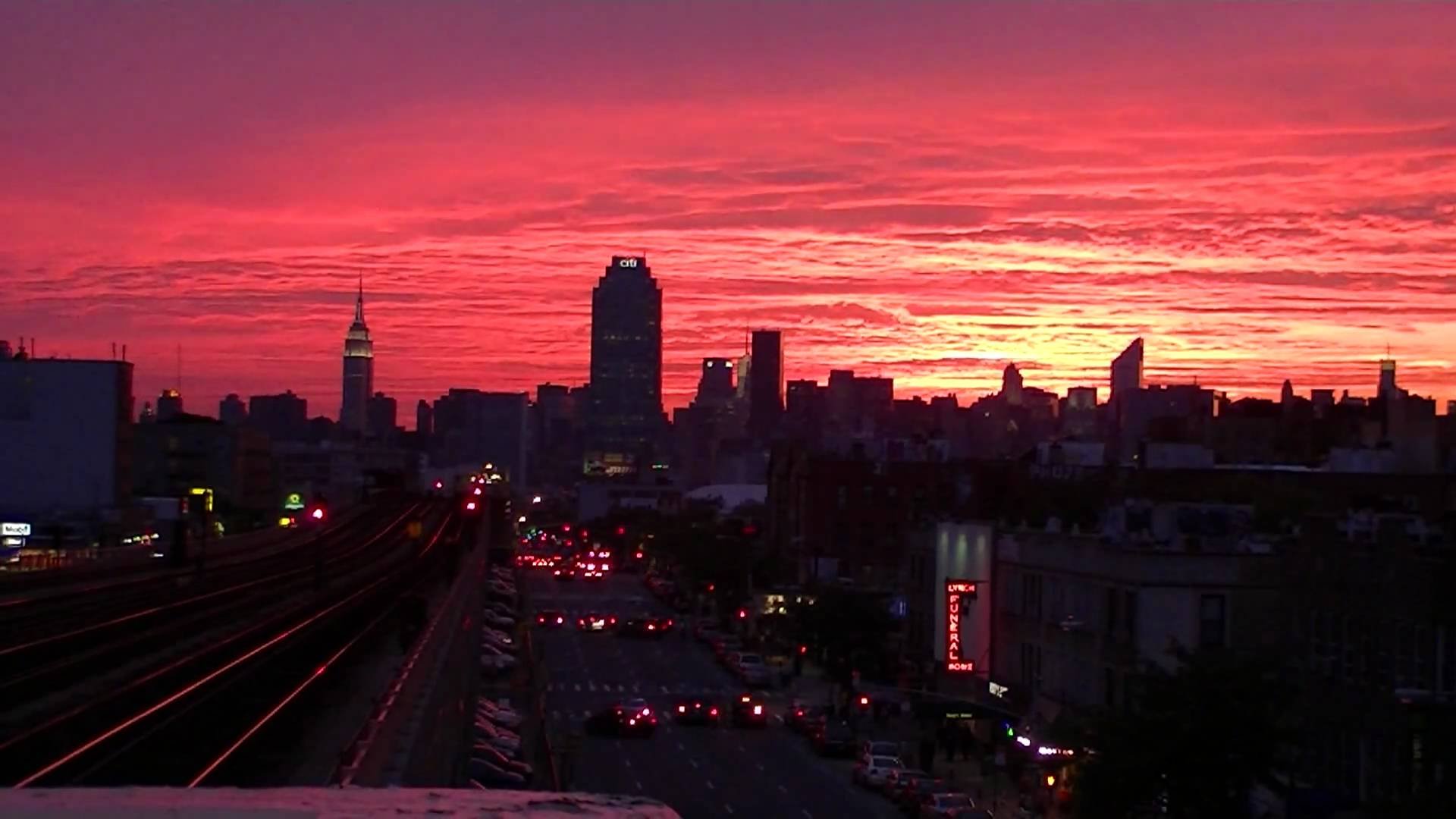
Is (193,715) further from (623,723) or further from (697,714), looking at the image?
(697,714)

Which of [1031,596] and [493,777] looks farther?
[1031,596]

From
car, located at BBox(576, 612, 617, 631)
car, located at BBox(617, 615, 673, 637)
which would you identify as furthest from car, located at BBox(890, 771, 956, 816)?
car, located at BBox(576, 612, 617, 631)

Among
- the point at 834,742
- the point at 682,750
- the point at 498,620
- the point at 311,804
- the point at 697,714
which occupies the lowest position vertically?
the point at 682,750

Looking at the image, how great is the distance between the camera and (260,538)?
4363 inches

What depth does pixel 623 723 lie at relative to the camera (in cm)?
4809

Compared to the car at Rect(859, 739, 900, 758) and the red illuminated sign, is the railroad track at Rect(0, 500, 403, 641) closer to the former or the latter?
the car at Rect(859, 739, 900, 758)

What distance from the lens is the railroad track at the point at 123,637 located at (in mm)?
35375

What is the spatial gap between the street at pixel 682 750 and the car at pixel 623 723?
0.30 meters

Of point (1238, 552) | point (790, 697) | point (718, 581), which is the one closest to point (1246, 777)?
point (1238, 552)

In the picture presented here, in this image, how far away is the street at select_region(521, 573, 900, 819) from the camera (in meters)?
37.5

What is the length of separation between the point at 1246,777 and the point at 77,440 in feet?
349

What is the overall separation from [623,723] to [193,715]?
17.5 meters

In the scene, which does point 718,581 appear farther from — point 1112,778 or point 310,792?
point 310,792

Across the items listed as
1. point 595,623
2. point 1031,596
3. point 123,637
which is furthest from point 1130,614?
point 595,623
